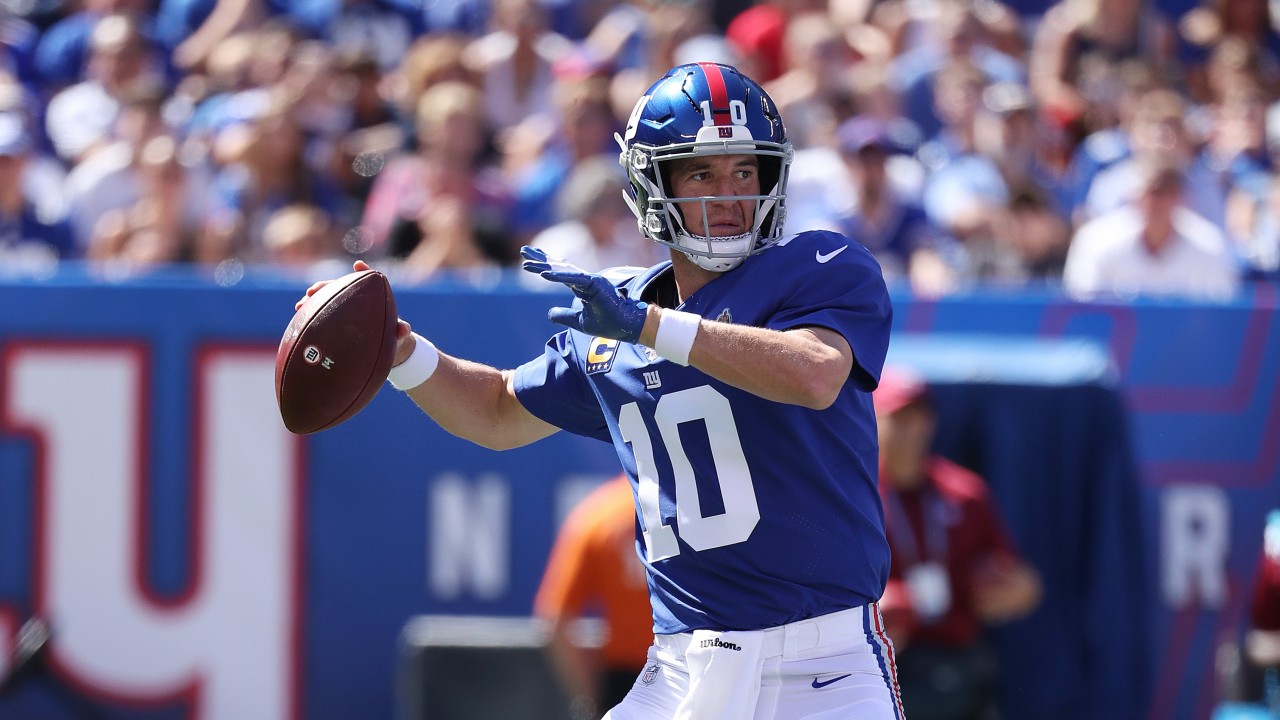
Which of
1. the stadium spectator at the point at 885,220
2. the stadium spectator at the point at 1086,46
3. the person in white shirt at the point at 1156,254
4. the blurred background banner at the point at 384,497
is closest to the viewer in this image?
the blurred background banner at the point at 384,497

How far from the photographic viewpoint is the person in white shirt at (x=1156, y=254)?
7352 millimetres

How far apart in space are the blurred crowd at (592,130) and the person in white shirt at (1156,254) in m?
0.01

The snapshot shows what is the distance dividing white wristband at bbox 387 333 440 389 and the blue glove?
583 millimetres

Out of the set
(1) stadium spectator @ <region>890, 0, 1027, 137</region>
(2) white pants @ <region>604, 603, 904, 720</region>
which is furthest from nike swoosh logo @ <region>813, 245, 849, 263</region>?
(1) stadium spectator @ <region>890, 0, 1027, 137</region>

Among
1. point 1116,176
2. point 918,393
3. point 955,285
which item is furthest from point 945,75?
point 918,393

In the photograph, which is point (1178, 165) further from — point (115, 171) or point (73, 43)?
point (73, 43)

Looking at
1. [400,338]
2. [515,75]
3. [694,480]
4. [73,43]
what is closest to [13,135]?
[73,43]

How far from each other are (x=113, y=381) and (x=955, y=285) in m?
3.37

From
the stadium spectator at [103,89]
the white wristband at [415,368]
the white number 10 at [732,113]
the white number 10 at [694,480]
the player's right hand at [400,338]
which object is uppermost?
the stadium spectator at [103,89]

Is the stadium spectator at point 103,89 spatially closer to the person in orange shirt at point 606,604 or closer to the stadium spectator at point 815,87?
the stadium spectator at point 815,87

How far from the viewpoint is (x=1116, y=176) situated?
26.7 ft

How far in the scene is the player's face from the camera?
134 inches

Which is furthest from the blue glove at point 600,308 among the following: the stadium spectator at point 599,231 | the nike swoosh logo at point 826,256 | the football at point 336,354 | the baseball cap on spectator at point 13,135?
the baseball cap on spectator at point 13,135

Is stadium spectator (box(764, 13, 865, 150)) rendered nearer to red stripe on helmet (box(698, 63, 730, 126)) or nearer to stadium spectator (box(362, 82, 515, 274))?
stadium spectator (box(362, 82, 515, 274))
